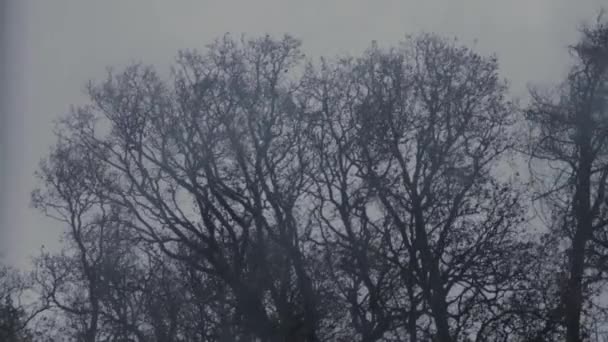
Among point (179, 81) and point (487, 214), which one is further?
point (179, 81)

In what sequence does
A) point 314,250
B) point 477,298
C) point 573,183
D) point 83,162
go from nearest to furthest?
point 477,298 → point 573,183 → point 314,250 → point 83,162

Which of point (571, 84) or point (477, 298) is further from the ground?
point (571, 84)

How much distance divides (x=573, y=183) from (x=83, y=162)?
15.0 meters

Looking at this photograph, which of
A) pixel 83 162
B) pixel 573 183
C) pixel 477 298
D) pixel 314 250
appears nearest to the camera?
pixel 477 298

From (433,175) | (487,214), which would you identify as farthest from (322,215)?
(487,214)

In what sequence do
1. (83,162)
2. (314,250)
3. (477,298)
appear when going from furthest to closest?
(83,162) → (314,250) → (477,298)

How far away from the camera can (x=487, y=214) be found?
20062mm

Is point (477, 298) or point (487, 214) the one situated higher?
point (487, 214)

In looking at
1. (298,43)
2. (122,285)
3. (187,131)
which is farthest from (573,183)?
(122,285)

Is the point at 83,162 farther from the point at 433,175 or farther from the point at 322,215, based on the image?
the point at 433,175

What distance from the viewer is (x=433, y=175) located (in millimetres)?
22250

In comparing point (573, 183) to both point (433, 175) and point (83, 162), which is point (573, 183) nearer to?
point (433, 175)

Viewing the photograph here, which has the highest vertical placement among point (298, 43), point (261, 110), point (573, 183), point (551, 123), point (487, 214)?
point (298, 43)

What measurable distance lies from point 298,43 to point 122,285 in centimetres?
980
